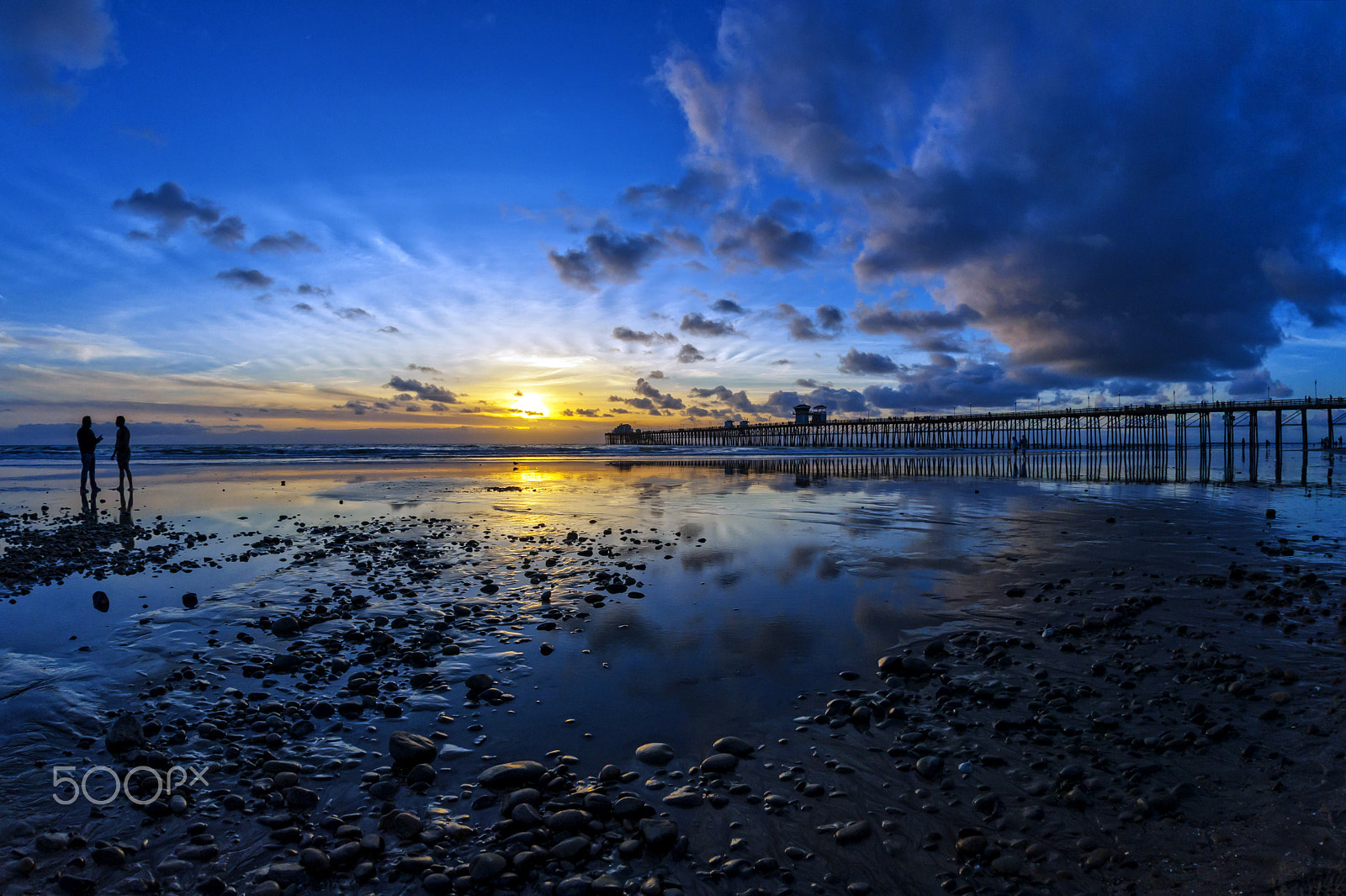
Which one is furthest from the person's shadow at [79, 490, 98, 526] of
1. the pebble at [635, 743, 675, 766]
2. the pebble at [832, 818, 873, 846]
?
the pebble at [832, 818, 873, 846]

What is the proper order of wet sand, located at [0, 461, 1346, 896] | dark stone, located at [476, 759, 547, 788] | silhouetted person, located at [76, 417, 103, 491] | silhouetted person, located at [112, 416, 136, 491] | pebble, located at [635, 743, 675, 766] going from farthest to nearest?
silhouetted person, located at [112, 416, 136, 491] < silhouetted person, located at [76, 417, 103, 491] < pebble, located at [635, 743, 675, 766] < dark stone, located at [476, 759, 547, 788] < wet sand, located at [0, 461, 1346, 896]

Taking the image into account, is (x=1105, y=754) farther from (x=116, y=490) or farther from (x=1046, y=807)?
(x=116, y=490)

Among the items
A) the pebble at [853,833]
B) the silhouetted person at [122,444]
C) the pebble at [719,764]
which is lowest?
the pebble at [853,833]

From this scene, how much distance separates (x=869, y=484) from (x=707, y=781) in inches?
983

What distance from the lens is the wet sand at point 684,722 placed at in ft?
10.4

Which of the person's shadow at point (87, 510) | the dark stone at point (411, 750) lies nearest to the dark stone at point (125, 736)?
the dark stone at point (411, 750)

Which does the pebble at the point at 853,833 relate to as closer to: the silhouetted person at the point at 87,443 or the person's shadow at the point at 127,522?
the person's shadow at the point at 127,522

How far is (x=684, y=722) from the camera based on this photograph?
4.66 meters

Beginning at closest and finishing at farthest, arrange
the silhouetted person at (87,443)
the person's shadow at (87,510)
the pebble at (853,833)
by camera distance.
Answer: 1. the pebble at (853,833)
2. the person's shadow at (87,510)
3. the silhouetted person at (87,443)

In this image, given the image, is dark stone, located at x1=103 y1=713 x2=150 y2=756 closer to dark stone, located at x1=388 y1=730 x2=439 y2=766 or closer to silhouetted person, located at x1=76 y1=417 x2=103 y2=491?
dark stone, located at x1=388 y1=730 x2=439 y2=766

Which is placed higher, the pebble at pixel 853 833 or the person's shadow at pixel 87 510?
the person's shadow at pixel 87 510

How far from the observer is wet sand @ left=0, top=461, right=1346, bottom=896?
10.4ft

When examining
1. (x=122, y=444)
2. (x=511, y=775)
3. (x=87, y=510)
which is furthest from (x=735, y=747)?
(x=122, y=444)

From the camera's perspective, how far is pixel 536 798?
12.0ft
